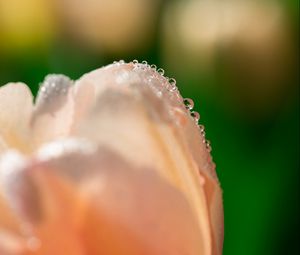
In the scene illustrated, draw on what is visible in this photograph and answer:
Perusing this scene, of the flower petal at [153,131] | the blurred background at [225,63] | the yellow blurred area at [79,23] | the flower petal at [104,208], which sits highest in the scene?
the yellow blurred area at [79,23]

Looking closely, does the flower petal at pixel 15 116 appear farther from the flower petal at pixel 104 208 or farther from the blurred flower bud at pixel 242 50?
the blurred flower bud at pixel 242 50

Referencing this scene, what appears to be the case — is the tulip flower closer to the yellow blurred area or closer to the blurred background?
the blurred background

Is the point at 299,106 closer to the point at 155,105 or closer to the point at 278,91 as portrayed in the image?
the point at 278,91

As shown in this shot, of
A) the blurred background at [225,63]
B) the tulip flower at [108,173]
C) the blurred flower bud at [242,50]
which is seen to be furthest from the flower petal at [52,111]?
the blurred flower bud at [242,50]

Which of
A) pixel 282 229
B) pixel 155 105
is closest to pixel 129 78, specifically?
pixel 155 105

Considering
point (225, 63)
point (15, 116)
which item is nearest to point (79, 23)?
point (225, 63)
